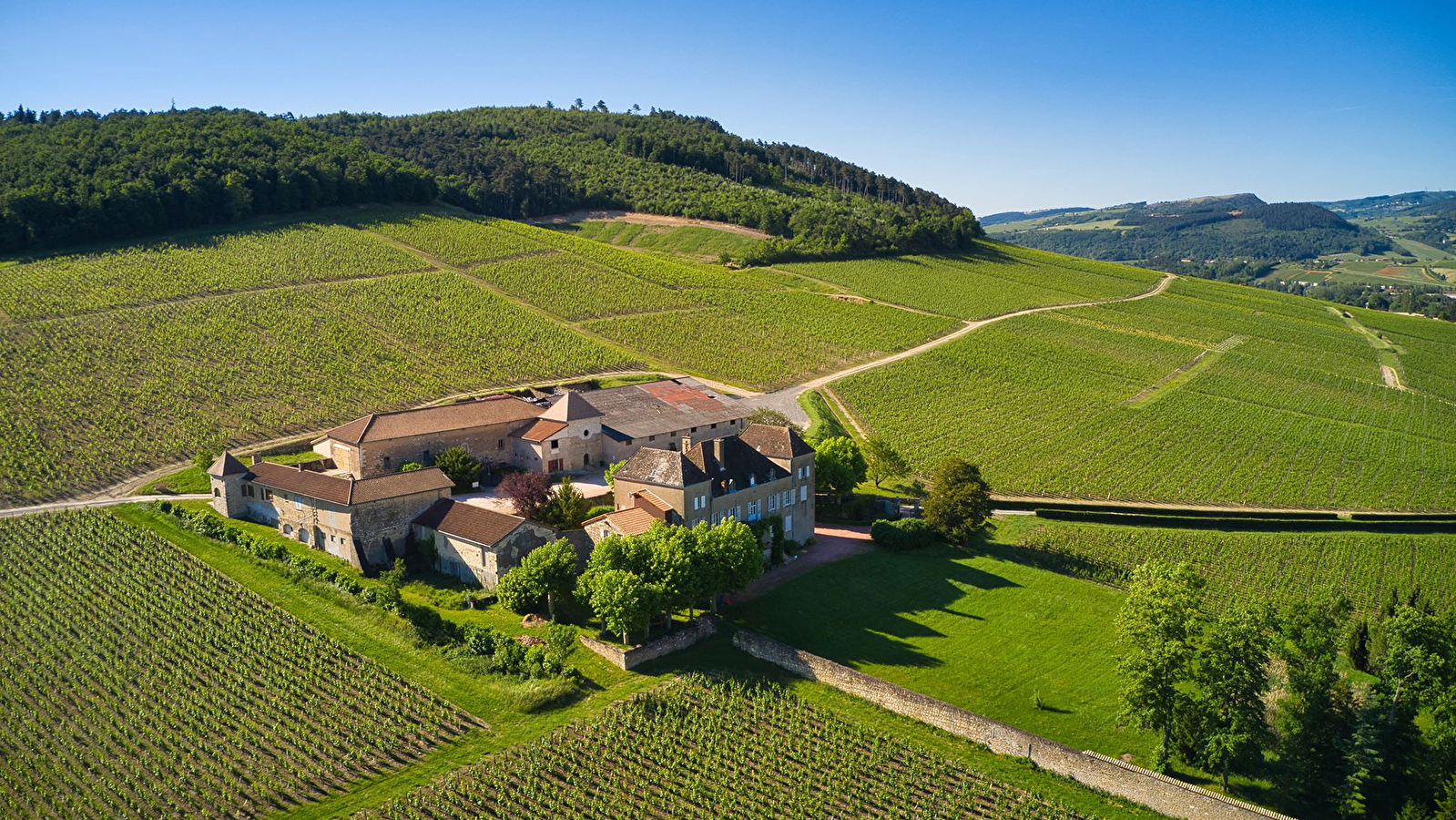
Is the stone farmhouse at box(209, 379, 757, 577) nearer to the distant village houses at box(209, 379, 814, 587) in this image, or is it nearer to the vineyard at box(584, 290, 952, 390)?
the distant village houses at box(209, 379, 814, 587)

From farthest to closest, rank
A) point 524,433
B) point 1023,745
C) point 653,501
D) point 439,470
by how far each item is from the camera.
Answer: point 524,433, point 439,470, point 653,501, point 1023,745

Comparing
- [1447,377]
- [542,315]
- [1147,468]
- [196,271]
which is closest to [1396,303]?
[1447,377]

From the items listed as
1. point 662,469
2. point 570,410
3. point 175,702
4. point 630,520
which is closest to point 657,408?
point 570,410

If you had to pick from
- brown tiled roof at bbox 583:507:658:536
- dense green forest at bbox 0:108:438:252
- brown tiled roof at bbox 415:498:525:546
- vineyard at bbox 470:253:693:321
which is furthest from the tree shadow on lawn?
dense green forest at bbox 0:108:438:252

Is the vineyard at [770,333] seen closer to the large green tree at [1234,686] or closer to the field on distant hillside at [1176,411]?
the field on distant hillside at [1176,411]

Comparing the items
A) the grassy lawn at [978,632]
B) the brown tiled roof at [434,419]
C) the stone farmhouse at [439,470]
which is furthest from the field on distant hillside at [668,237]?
the grassy lawn at [978,632]

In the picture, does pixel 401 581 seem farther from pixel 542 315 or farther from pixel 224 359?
pixel 542 315

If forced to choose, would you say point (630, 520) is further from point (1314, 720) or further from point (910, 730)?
point (1314, 720)
